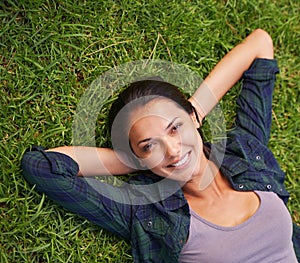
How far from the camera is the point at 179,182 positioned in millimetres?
2568

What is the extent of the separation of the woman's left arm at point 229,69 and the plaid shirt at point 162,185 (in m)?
0.05

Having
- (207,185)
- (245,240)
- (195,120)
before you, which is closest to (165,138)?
(195,120)

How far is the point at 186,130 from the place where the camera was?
238 cm

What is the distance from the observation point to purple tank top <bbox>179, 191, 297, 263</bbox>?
252 cm

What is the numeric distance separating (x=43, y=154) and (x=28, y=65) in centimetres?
47

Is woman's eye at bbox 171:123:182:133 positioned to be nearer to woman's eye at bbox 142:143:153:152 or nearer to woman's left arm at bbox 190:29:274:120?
woman's eye at bbox 142:143:153:152

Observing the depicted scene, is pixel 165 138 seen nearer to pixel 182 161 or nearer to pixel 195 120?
pixel 182 161

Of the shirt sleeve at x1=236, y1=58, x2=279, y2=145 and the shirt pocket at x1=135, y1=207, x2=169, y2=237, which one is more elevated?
the shirt sleeve at x1=236, y1=58, x2=279, y2=145

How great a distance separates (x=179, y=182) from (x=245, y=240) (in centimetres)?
40

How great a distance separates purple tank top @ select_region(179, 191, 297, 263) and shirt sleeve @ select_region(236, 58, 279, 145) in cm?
39

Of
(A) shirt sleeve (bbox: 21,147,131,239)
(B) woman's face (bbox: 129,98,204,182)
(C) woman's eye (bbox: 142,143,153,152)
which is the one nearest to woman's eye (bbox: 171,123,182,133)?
(B) woman's face (bbox: 129,98,204,182)

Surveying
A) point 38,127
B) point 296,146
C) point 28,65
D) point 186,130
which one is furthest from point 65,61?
point 296,146

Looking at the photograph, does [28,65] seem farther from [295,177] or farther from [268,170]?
[295,177]

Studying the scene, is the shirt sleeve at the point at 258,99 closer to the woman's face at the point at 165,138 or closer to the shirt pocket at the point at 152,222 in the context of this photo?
the woman's face at the point at 165,138
